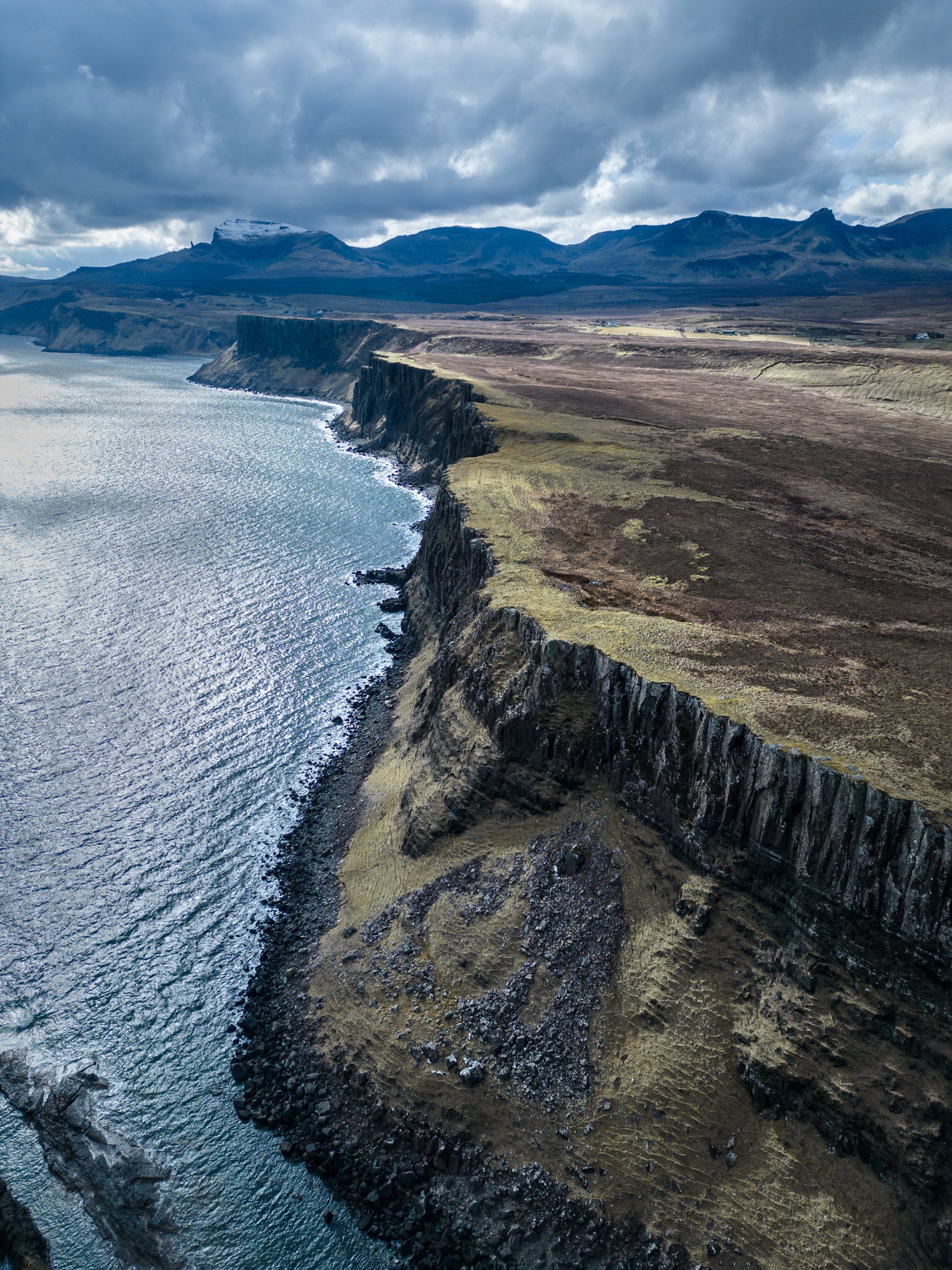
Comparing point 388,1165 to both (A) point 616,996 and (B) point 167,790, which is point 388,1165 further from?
(B) point 167,790

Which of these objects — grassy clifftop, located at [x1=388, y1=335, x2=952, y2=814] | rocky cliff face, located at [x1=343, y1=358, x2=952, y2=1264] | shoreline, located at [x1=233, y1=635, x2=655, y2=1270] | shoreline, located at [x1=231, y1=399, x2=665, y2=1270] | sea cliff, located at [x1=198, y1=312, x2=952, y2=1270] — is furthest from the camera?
grassy clifftop, located at [x1=388, y1=335, x2=952, y2=814]

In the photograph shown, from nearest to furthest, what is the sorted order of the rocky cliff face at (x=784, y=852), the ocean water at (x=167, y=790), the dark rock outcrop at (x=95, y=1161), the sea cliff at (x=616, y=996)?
1. the rocky cliff face at (x=784, y=852)
2. the sea cliff at (x=616, y=996)
3. the dark rock outcrop at (x=95, y=1161)
4. the ocean water at (x=167, y=790)

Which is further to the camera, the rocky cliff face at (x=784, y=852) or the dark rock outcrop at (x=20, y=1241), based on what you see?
the dark rock outcrop at (x=20, y=1241)

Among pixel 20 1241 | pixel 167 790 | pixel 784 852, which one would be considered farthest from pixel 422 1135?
pixel 167 790

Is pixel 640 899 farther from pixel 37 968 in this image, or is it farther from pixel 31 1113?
pixel 37 968

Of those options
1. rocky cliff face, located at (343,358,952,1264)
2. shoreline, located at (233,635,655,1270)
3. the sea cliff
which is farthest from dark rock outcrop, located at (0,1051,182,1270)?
rocky cliff face, located at (343,358,952,1264)

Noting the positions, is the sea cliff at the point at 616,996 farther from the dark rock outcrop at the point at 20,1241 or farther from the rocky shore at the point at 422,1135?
the dark rock outcrop at the point at 20,1241

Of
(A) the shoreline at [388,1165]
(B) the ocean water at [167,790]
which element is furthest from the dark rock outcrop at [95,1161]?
(A) the shoreline at [388,1165]

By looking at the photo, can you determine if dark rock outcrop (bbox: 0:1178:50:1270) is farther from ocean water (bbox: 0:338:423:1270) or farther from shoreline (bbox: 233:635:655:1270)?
shoreline (bbox: 233:635:655:1270)

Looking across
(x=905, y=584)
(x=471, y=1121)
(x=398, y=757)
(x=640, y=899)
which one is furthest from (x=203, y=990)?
(x=905, y=584)
